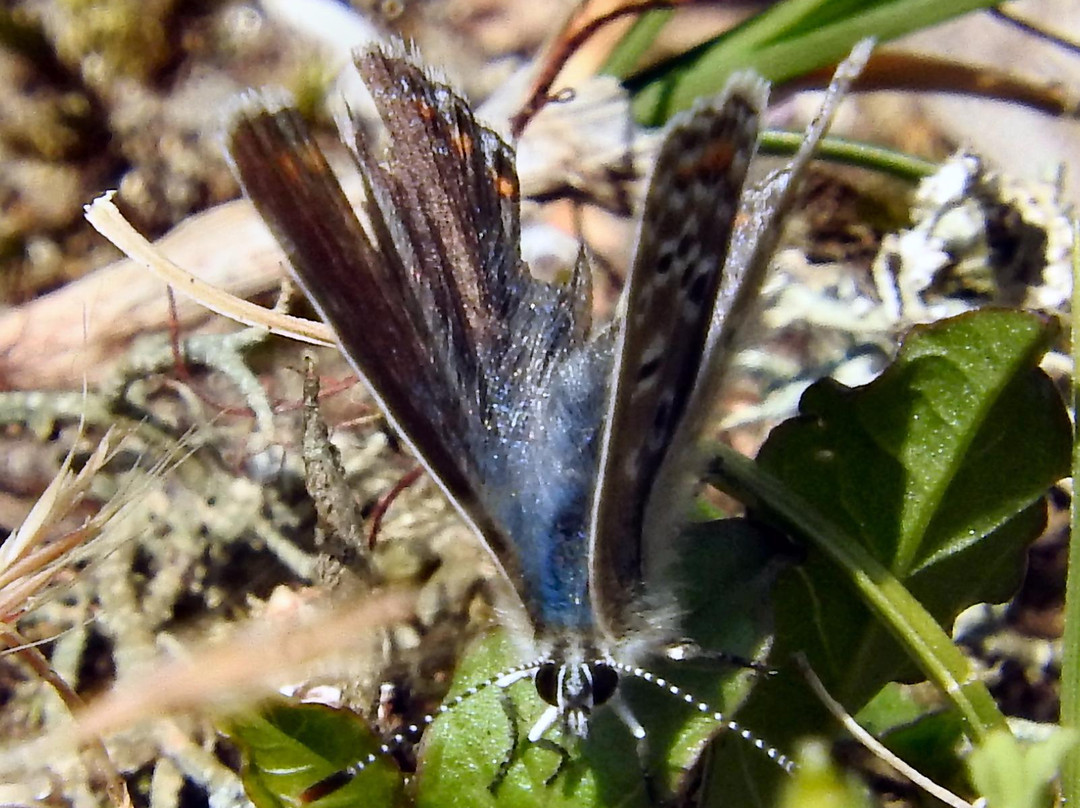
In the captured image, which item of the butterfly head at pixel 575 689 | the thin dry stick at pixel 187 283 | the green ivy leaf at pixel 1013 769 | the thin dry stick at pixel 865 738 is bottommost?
the green ivy leaf at pixel 1013 769

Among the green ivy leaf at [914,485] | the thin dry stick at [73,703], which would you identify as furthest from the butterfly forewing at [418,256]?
the thin dry stick at [73,703]

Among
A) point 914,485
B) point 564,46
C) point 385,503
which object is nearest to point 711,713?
point 914,485

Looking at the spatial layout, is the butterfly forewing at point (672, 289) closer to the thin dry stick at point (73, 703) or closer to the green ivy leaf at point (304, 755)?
the green ivy leaf at point (304, 755)

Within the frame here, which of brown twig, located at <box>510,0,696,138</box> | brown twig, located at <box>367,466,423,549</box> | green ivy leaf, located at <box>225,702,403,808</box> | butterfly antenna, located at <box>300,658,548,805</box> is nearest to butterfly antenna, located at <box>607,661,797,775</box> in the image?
butterfly antenna, located at <box>300,658,548,805</box>

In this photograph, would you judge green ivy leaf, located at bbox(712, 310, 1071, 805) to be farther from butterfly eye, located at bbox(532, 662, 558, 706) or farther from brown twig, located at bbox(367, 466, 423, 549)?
brown twig, located at bbox(367, 466, 423, 549)

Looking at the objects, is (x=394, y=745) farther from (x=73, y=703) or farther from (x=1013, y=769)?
(x=1013, y=769)

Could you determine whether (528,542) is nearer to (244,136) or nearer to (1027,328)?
(244,136)
